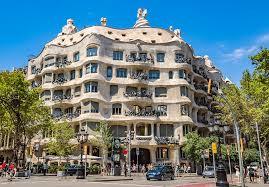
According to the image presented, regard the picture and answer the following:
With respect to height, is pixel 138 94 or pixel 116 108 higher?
pixel 138 94

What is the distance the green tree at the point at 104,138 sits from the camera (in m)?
49.2

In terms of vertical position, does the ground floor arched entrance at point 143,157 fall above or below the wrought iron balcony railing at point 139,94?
below

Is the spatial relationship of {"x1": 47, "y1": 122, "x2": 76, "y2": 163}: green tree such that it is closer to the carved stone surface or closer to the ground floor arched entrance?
the ground floor arched entrance

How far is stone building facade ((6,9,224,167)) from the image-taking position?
54969mm

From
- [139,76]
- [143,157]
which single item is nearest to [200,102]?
[139,76]

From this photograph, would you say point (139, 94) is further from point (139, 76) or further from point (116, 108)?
point (116, 108)

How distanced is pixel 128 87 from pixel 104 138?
12.0 m

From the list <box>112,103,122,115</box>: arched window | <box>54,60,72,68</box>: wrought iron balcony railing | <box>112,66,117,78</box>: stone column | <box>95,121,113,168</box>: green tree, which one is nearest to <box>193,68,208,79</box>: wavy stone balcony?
<box>112,66,117,78</box>: stone column

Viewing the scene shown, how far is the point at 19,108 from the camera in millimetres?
40656

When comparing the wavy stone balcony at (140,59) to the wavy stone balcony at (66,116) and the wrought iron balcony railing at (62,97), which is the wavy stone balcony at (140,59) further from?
the wavy stone balcony at (66,116)

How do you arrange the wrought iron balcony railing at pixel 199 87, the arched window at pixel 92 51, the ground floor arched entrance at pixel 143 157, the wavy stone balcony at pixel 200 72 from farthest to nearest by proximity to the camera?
the wavy stone balcony at pixel 200 72, the wrought iron balcony railing at pixel 199 87, the arched window at pixel 92 51, the ground floor arched entrance at pixel 143 157

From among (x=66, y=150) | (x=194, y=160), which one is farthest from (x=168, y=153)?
(x=66, y=150)

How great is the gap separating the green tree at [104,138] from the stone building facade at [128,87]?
216cm

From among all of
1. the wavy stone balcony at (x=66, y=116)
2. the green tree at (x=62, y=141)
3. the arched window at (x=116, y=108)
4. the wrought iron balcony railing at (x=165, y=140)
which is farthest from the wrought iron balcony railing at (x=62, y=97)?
the wrought iron balcony railing at (x=165, y=140)
